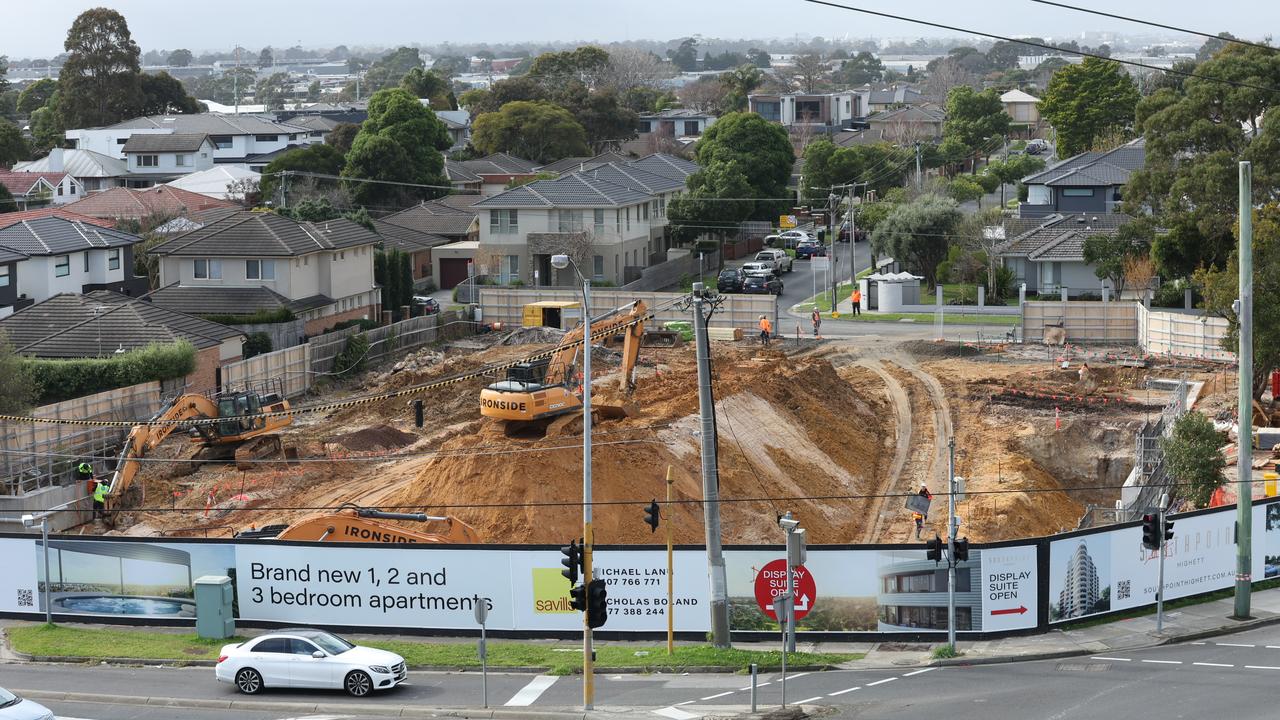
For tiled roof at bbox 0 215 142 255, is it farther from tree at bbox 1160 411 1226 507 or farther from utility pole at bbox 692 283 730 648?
tree at bbox 1160 411 1226 507

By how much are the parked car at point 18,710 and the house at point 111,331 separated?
3402 cm

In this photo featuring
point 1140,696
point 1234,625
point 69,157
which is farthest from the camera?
point 69,157

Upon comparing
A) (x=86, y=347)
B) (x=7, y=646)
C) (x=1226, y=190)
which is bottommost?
(x=7, y=646)

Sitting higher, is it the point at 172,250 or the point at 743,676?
the point at 172,250

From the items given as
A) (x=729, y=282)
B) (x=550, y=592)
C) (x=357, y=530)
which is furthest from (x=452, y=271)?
(x=550, y=592)

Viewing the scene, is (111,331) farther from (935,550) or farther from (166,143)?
(166,143)

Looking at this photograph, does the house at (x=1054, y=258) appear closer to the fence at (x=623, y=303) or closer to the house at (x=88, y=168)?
the fence at (x=623, y=303)

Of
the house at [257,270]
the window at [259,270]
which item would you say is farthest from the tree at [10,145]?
the window at [259,270]

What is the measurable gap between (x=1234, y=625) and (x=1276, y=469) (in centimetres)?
1272

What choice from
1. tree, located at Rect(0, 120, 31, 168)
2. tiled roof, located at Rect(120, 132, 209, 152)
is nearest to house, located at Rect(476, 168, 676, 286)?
tiled roof, located at Rect(120, 132, 209, 152)

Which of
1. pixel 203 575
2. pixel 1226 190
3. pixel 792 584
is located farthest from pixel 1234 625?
pixel 1226 190

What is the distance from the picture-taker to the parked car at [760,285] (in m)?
87.9

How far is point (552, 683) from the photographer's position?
101ft

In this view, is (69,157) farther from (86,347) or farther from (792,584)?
(792,584)
